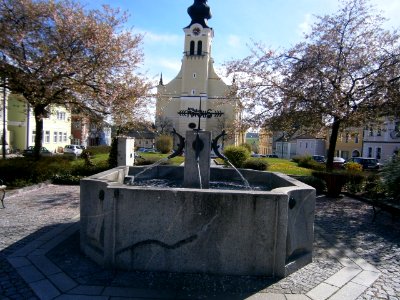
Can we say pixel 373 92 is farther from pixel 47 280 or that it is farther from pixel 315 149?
pixel 315 149

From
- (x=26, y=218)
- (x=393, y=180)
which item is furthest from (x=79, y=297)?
(x=393, y=180)

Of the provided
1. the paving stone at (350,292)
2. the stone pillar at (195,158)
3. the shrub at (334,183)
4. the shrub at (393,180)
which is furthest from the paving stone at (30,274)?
the shrub at (334,183)

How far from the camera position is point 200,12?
57.4 meters

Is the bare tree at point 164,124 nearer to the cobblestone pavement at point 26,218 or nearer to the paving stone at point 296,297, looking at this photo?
the cobblestone pavement at point 26,218

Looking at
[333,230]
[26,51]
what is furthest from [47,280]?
[26,51]

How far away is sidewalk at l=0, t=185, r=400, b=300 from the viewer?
3998 millimetres

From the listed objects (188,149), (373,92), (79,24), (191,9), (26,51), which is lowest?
(188,149)

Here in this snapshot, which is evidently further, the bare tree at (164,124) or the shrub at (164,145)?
the bare tree at (164,124)

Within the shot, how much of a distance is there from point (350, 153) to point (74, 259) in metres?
56.1

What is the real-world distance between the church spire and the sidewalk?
55170mm

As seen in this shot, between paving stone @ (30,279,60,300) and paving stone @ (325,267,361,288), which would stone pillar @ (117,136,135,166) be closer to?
paving stone @ (30,279,60,300)

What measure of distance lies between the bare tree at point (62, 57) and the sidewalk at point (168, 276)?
7.42m

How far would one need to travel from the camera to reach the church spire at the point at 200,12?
55.8 meters

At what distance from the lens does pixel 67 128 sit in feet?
167
